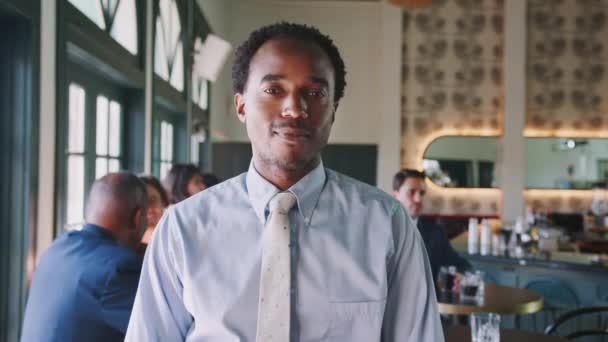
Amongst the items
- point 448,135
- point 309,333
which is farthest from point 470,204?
point 309,333

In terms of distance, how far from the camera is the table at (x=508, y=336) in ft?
8.08

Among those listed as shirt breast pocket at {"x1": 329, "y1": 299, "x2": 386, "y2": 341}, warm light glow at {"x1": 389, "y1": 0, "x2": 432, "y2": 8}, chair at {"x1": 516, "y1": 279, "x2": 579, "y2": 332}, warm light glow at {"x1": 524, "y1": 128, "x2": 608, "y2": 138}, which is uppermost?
warm light glow at {"x1": 389, "y1": 0, "x2": 432, "y2": 8}

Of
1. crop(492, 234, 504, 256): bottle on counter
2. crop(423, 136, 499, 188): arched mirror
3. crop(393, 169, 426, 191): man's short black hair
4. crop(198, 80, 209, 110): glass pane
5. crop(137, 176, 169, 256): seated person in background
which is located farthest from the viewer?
crop(423, 136, 499, 188): arched mirror

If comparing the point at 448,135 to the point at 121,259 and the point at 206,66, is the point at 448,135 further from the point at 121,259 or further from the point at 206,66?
the point at 121,259

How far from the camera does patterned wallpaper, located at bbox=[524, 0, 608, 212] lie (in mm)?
8906

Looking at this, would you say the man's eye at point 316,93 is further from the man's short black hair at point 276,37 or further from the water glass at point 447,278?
the water glass at point 447,278

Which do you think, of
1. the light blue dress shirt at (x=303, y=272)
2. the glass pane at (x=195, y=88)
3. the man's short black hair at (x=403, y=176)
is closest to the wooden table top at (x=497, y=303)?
the man's short black hair at (x=403, y=176)

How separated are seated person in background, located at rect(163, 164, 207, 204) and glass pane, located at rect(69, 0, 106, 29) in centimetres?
131

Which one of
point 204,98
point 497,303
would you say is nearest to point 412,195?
point 497,303

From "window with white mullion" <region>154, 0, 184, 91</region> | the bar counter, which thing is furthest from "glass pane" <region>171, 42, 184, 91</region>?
the bar counter

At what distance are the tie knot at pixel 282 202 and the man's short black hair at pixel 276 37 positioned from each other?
230 millimetres

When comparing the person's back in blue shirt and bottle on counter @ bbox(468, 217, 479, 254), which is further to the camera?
bottle on counter @ bbox(468, 217, 479, 254)

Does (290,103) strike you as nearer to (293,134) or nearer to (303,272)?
(293,134)

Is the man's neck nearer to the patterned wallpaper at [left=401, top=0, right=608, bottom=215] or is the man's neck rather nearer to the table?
the table
